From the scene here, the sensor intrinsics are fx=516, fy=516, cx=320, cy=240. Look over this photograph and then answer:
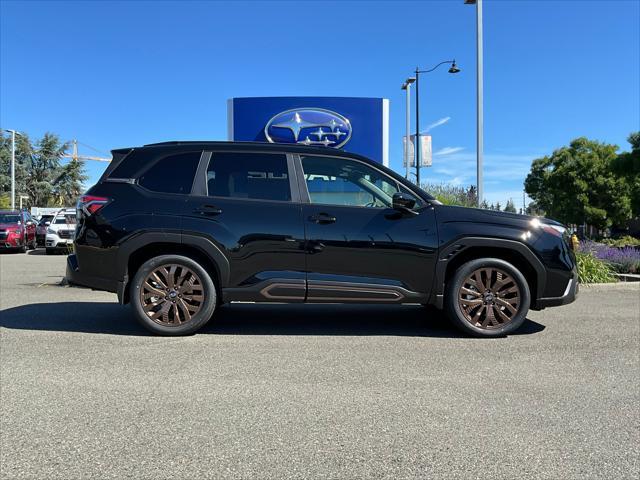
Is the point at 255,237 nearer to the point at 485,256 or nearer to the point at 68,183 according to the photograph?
the point at 485,256

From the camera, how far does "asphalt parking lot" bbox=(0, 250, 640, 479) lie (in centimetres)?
274

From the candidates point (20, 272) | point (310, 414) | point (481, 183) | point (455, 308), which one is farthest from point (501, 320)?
point (20, 272)

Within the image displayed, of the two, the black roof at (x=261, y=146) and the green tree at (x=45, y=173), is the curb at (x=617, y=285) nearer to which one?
the black roof at (x=261, y=146)

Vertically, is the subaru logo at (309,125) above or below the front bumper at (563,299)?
above

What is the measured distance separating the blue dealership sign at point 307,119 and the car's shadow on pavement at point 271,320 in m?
7.05

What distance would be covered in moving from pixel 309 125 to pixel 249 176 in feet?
26.9

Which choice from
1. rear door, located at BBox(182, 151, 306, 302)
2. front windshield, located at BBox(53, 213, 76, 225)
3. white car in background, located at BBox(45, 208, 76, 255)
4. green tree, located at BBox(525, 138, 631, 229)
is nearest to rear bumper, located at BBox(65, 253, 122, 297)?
rear door, located at BBox(182, 151, 306, 302)

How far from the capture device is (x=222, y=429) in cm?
313

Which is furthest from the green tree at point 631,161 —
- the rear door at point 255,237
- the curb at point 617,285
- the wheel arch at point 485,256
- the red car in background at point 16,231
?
the red car in background at point 16,231

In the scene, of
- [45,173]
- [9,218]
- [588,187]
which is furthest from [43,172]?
[588,187]

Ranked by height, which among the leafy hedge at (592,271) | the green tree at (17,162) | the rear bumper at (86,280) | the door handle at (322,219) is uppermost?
the green tree at (17,162)

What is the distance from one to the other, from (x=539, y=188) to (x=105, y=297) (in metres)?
52.3

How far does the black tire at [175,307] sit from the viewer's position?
5.29 metres

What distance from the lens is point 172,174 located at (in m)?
5.48
